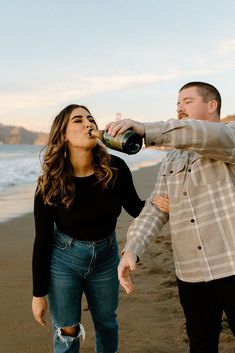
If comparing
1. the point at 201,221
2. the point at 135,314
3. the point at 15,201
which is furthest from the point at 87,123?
the point at 15,201

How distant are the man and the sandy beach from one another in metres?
1.49

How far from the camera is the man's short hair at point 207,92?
8.67 ft

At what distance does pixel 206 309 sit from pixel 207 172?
28.1 inches

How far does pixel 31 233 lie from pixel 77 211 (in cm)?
564

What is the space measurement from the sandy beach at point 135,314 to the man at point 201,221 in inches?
58.7

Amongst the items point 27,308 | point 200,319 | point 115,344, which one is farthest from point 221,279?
point 27,308

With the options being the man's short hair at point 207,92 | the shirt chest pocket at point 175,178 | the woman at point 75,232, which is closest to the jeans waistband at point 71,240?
the woman at point 75,232

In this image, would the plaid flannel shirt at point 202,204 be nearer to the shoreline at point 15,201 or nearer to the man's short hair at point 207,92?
the man's short hair at point 207,92

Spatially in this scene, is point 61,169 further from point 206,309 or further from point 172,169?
point 206,309

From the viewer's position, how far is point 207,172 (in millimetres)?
2520

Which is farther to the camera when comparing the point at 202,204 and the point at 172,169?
the point at 172,169

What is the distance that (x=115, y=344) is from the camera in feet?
11.2

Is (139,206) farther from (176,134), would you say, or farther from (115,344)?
(176,134)

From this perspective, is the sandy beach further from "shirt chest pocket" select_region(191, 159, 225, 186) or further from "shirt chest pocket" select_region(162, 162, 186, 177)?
"shirt chest pocket" select_region(191, 159, 225, 186)
